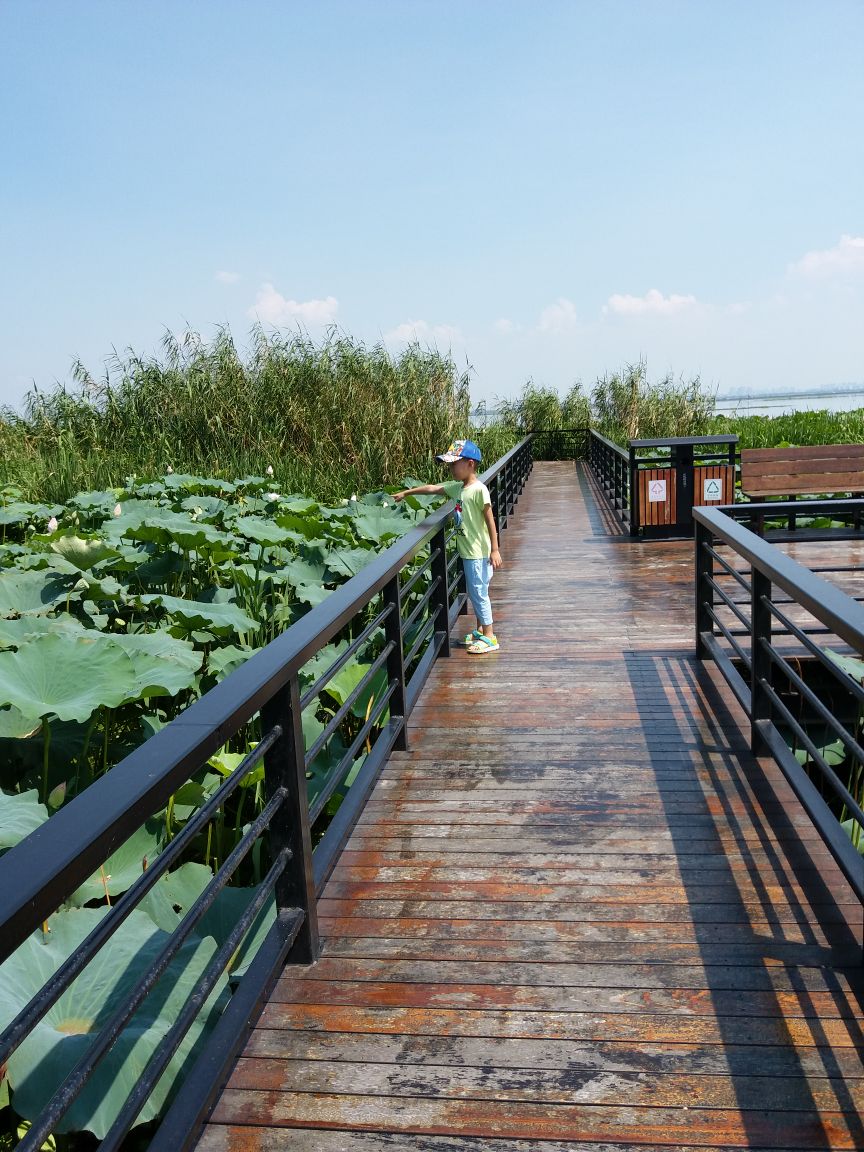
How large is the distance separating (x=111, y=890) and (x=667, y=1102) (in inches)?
59.7

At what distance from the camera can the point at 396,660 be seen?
13.1 ft

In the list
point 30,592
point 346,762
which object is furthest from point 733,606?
point 30,592

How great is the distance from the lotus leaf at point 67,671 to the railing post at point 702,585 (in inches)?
121

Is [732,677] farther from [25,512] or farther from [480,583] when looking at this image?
[25,512]

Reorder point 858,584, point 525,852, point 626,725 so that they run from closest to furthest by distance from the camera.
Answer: point 525,852
point 626,725
point 858,584

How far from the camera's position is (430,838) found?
10.5ft

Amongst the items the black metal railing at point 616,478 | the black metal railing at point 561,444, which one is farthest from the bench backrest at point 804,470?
the black metal railing at point 561,444

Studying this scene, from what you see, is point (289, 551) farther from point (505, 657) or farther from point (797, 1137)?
point (797, 1137)

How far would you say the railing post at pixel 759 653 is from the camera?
3.54m

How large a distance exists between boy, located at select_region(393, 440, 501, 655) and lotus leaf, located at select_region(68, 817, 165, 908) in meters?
2.89

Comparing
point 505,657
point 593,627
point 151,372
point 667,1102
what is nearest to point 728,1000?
point 667,1102

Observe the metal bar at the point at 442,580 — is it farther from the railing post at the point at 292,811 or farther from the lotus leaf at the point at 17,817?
the lotus leaf at the point at 17,817

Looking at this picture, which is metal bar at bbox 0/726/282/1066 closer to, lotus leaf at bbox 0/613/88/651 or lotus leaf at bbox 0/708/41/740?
lotus leaf at bbox 0/708/41/740

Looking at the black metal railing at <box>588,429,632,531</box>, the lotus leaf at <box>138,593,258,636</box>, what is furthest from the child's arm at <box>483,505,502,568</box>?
the black metal railing at <box>588,429,632,531</box>
